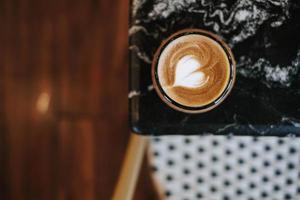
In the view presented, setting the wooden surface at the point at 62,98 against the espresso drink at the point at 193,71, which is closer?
the espresso drink at the point at 193,71

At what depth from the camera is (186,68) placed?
81cm

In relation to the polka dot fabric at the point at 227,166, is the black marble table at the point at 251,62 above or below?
above

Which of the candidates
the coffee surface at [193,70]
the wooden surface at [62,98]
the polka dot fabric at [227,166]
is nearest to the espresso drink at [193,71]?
the coffee surface at [193,70]

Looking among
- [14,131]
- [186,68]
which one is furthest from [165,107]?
[14,131]

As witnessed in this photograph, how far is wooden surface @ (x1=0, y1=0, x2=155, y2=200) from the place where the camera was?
1557 millimetres

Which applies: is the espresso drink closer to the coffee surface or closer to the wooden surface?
the coffee surface

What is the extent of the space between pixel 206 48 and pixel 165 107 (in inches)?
5.7

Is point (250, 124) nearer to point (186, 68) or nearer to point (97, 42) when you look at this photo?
point (186, 68)

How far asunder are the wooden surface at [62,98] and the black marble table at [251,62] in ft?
2.24

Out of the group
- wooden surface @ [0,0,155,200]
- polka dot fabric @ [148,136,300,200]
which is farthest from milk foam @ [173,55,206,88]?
wooden surface @ [0,0,155,200]

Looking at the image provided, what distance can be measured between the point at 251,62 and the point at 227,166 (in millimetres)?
317

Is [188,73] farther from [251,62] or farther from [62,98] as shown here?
[62,98]

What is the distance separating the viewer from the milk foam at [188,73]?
0.80 metres

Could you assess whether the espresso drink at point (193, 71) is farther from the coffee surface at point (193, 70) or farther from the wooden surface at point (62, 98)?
the wooden surface at point (62, 98)
